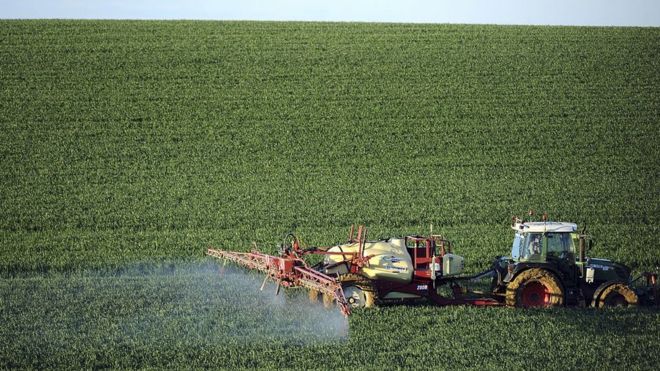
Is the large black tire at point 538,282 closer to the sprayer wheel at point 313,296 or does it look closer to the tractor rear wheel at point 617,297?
the tractor rear wheel at point 617,297

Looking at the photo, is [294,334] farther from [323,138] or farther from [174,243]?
[323,138]

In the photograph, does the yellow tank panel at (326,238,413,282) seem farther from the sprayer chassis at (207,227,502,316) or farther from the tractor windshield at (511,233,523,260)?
the tractor windshield at (511,233,523,260)

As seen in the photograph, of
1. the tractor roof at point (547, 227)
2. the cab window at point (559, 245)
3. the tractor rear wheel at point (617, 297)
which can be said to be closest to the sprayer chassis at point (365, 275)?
the tractor roof at point (547, 227)

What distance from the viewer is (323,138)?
36375mm

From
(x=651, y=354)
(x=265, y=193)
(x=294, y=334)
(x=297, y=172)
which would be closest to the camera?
(x=651, y=354)

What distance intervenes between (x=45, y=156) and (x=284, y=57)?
14.6m

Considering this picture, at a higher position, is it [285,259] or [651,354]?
[285,259]

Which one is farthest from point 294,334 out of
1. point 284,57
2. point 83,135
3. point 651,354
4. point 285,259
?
point 284,57

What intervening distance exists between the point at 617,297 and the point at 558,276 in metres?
1.28

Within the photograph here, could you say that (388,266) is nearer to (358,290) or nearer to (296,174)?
(358,290)

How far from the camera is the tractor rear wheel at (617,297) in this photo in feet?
63.2

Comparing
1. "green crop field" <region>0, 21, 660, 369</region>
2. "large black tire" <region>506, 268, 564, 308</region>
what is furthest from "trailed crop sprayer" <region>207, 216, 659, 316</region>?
"green crop field" <region>0, 21, 660, 369</region>

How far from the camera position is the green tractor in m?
19.3

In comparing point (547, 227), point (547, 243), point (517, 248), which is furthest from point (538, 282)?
point (547, 227)
